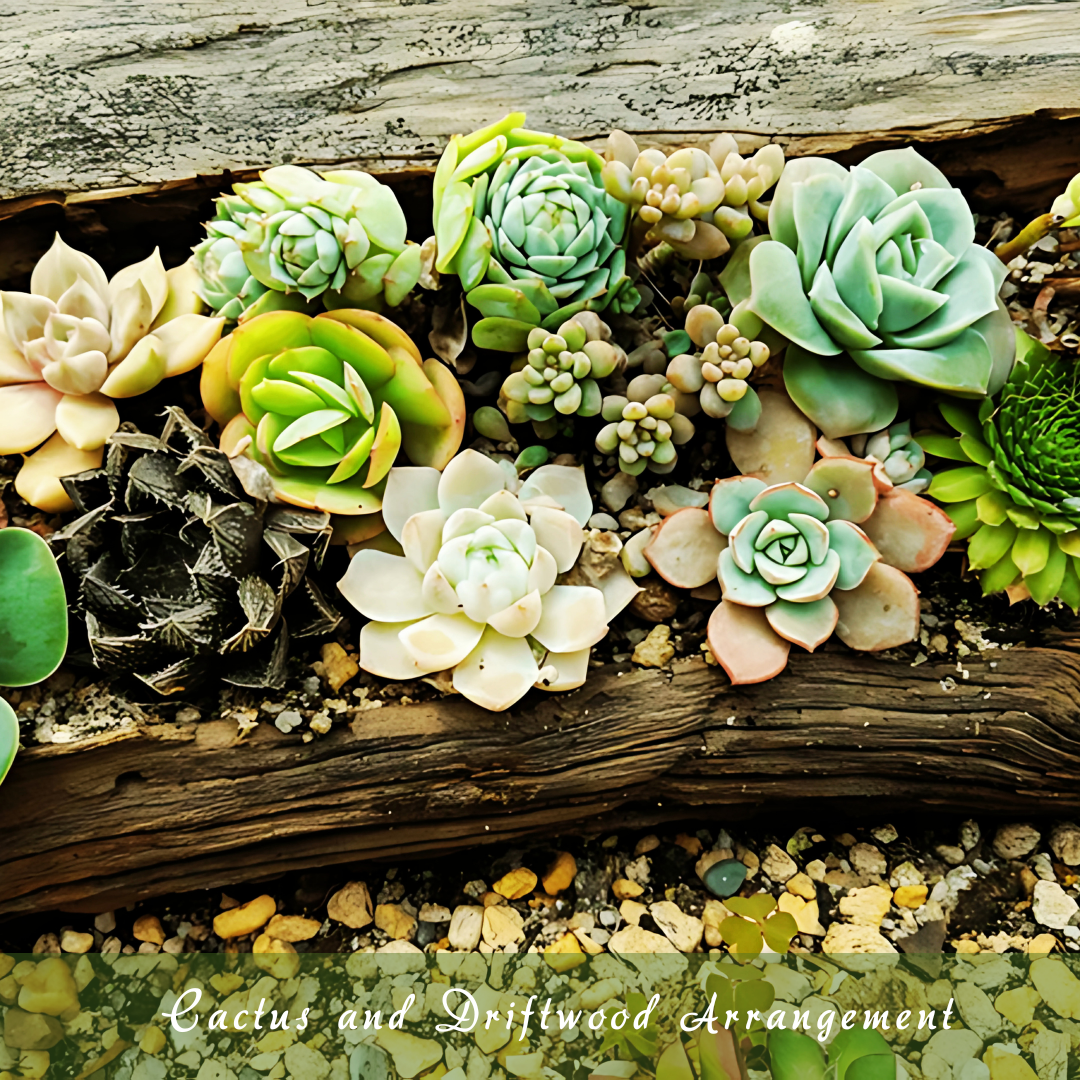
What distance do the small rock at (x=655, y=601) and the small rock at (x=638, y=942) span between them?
50cm

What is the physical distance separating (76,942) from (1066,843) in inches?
64.7

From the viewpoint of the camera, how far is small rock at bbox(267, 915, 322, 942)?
1371 mm

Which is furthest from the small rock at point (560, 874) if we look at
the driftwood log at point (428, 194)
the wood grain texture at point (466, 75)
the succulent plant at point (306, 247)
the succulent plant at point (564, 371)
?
the wood grain texture at point (466, 75)

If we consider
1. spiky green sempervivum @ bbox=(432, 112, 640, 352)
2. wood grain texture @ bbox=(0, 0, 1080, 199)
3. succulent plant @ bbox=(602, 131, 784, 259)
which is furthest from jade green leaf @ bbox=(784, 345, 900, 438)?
wood grain texture @ bbox=(0, 0, 1080, 199)

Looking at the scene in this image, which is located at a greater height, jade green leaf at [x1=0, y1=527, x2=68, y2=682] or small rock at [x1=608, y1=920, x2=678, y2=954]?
jade green leaf at [x1=0, y1=527, x2=68, y2=682]

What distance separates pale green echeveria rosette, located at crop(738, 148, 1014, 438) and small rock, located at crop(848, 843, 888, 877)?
2.31 ft

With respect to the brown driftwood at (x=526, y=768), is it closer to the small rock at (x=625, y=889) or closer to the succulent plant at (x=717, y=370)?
the small rock at (x=625, y=889)

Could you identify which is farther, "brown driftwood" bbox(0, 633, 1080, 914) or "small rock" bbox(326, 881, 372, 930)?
"small rock" bbox(326, 881, 372, 930)

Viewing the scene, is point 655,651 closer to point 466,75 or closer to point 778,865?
point 778,865

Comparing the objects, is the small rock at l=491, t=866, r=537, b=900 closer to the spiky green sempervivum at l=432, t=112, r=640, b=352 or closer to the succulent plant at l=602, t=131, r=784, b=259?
the spiky green sempervivum at l=432, t=112, r=640, b=352

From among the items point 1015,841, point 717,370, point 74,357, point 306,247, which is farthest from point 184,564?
point 1015,841

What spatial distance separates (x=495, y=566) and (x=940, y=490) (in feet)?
2.38

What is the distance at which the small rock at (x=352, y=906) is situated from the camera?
4.53ft

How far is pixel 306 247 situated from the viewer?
1.22 meters
